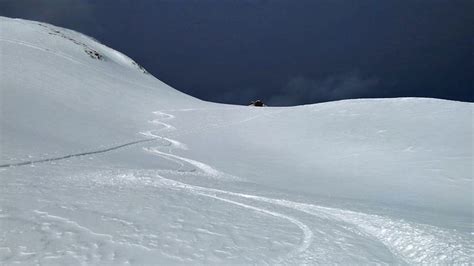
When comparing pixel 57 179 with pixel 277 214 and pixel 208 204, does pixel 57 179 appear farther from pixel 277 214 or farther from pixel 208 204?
pixel 277 214

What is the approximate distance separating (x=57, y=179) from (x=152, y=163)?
2.47m

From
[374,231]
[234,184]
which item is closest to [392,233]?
[374,231]

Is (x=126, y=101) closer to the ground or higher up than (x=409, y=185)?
higher up

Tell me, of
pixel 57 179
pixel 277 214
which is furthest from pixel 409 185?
pixel 57 179

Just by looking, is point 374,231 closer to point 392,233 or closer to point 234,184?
point 392,233

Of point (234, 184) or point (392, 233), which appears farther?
point (234, 184)

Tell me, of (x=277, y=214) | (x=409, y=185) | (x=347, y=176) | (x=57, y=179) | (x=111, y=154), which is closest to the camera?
(x=277, y=214)

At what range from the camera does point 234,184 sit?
643 cm

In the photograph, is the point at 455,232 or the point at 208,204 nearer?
the point at 455,232

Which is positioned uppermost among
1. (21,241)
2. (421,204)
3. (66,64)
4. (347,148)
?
(66,64)

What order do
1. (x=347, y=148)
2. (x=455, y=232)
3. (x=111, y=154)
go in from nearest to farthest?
(x=455, y=232) → (x=111, y=154) → (x=347, y=148)

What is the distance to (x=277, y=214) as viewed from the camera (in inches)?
186

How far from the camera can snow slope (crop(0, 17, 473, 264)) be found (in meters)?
3.54

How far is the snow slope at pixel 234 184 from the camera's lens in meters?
3.54
